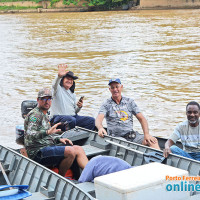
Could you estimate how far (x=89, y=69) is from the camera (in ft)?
69.7

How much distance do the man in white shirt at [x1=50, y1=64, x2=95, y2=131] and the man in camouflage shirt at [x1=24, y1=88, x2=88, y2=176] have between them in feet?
5.53

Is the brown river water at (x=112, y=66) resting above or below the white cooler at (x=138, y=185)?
below

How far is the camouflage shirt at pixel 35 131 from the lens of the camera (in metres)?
6.21

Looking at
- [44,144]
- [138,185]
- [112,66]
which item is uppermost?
[138,185]

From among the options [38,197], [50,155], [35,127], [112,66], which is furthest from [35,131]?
[112,66]

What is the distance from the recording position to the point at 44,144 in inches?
250

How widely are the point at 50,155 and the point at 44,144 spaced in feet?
0.60

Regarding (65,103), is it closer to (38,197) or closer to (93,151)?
(93,151)

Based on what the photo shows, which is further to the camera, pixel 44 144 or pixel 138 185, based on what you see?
pixel 44 144

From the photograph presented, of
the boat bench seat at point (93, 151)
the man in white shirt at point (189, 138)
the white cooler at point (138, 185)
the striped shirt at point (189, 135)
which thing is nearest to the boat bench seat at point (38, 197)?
the white cooler at point (138, 185)

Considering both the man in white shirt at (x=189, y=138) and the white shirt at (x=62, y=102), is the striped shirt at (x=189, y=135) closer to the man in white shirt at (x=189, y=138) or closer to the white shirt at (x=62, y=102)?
the man in white shirt at (x=189, y=138)

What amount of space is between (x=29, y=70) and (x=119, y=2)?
175 ft

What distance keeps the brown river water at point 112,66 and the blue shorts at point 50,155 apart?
5.06 metres

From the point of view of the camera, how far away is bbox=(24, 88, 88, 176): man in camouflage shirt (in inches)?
245
